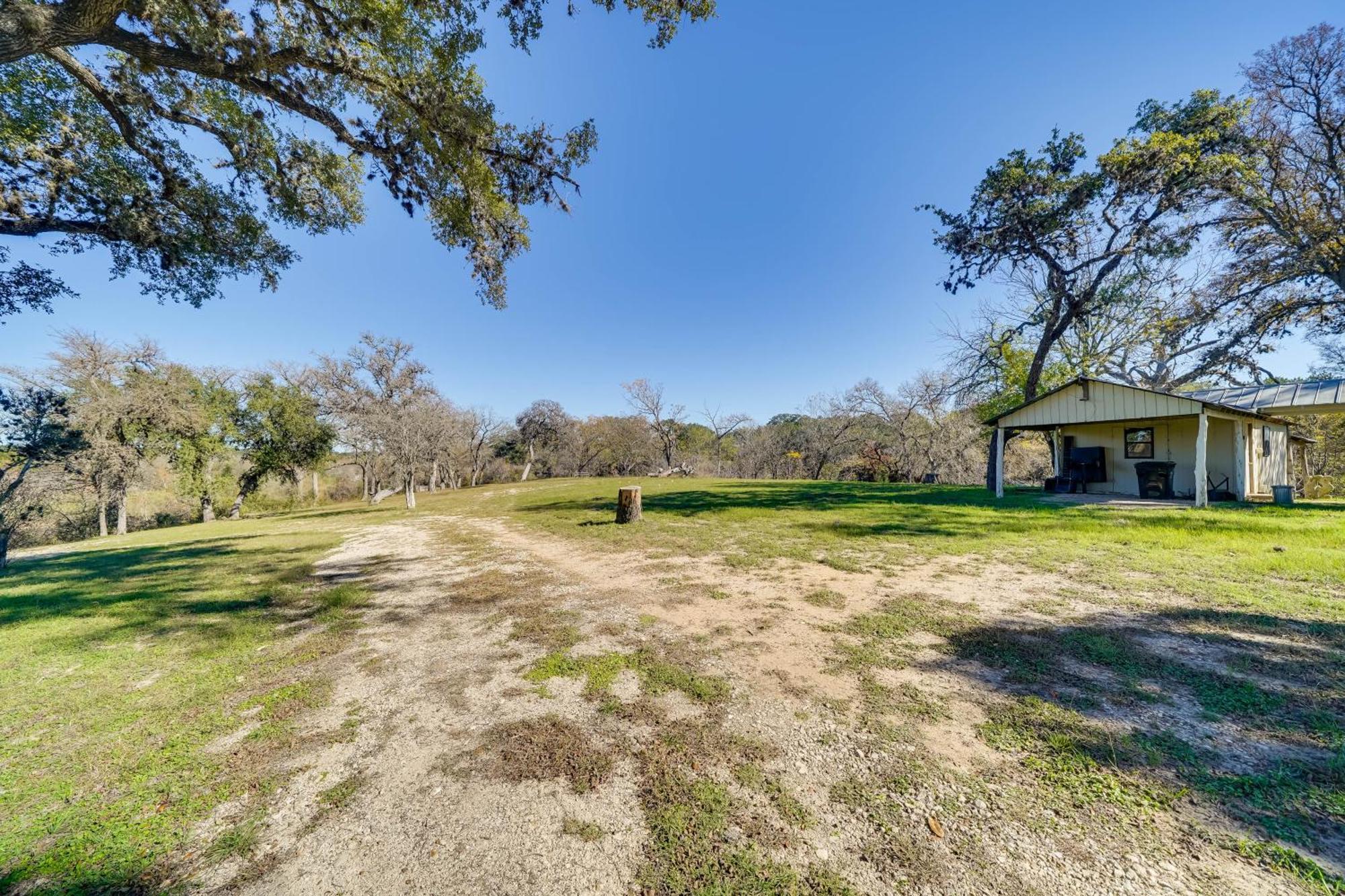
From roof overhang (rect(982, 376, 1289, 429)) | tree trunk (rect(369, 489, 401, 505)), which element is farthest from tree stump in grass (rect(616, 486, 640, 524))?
tree trunk (rect(369, 489, 401, 505))

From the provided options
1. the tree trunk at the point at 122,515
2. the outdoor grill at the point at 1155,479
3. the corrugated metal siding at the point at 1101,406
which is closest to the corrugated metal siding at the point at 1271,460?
the outdoor grill at the point at 1155,479

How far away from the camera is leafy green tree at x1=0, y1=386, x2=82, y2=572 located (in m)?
7.25

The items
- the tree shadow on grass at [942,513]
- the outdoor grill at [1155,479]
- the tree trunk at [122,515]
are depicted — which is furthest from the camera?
the tree trunk at [122,515]

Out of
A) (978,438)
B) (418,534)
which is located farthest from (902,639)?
(978,438)

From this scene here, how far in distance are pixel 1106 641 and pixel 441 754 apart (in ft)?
15.1

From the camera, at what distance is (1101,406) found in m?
9.69

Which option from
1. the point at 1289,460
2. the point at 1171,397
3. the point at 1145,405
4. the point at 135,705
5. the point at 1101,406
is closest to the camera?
the point at 135,705

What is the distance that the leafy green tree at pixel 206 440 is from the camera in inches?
691

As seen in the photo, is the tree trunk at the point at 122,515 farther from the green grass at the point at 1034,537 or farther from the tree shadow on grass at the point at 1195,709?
the tree shadow on grass at the point at 1195,709

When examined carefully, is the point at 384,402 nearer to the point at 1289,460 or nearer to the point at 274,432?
the point at 274,432

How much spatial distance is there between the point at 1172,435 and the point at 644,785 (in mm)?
16301

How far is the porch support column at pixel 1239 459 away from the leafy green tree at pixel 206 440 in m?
34.0

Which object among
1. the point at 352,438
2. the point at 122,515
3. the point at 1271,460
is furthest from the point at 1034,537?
the point at 122,515

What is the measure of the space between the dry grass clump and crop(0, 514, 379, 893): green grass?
1009mm
